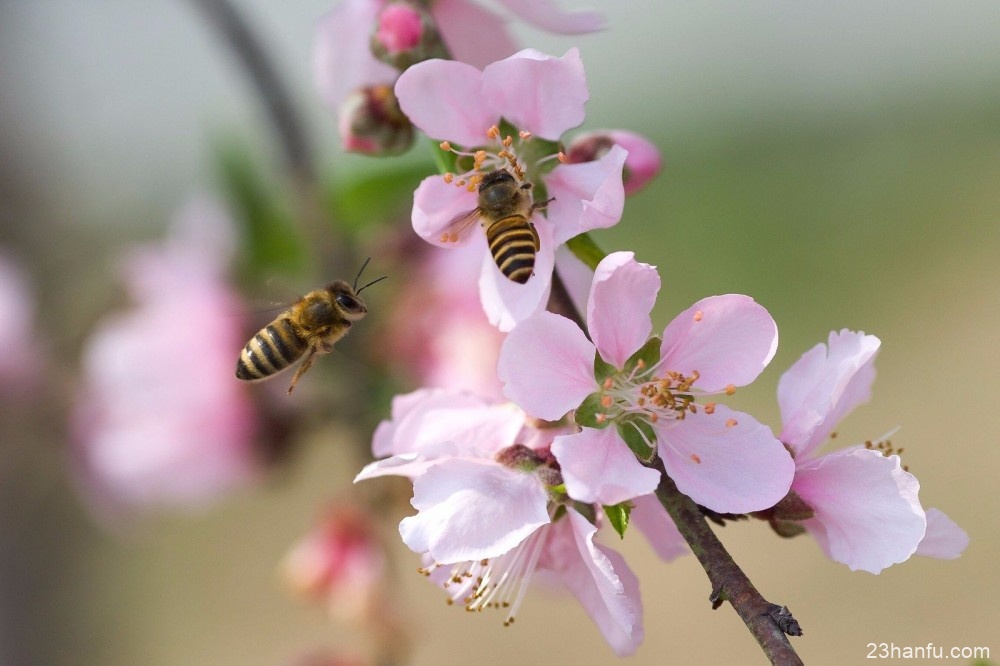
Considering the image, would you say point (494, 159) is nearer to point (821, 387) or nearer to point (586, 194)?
point (586, 194)

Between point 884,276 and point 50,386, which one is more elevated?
point 50,386

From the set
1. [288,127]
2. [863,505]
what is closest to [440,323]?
[288,127]

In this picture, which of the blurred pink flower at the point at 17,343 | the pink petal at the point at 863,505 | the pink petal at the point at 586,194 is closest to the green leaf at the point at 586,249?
the pink petal at the point at 586,194

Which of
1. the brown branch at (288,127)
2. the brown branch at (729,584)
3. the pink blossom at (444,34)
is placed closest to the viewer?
the brown branch at (729,584)

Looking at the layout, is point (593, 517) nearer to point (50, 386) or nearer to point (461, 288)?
point (461, 288)

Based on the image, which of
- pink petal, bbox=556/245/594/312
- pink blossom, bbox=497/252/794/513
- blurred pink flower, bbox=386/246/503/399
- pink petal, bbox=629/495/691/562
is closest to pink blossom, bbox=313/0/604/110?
pink petal, bbox=556/245/594/312

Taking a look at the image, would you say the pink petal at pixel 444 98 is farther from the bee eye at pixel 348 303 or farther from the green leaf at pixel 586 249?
the bee eye at pixel 348 303

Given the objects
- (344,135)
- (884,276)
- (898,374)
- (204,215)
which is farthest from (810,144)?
(344,135)
